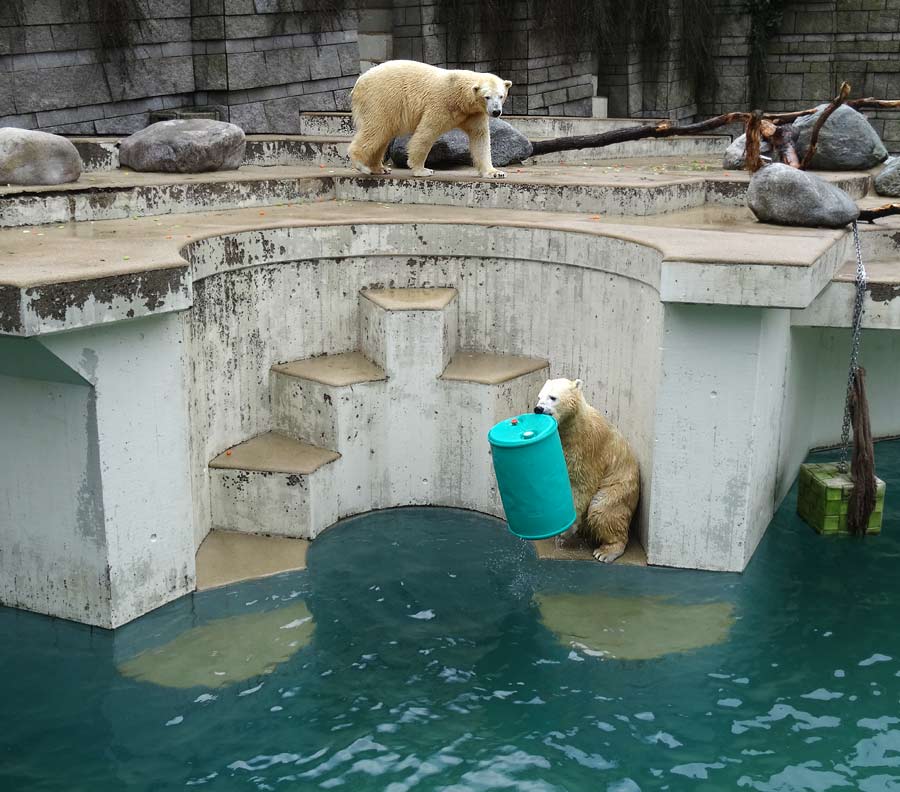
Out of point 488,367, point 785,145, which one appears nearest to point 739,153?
point 785,145

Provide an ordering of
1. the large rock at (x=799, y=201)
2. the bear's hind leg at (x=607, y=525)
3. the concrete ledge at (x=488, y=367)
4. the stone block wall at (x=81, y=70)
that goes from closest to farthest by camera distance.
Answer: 1. the bear's hind leg at (x=607, y=525)
2. the concrete ledge at (x=488, y=367)
3. the large rock at (x=799, y=201)
4. the stone block wall at (x=81, y=70)

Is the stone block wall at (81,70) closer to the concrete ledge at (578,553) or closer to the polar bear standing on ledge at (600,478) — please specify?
the polar bear standing on ledge at (600,478)

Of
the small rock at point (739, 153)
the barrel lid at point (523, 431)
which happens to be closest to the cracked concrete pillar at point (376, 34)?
the small rock at point (739, 153)

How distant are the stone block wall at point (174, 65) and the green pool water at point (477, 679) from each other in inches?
284

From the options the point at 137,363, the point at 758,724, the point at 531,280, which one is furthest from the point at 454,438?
the point at 758,724

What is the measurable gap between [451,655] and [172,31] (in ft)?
30.8

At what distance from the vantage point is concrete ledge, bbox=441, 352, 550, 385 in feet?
21.6

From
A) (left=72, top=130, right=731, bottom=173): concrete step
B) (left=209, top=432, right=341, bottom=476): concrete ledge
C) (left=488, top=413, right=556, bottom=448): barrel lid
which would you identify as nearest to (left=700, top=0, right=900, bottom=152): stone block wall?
(left=72, top=130, right=731, bottom=173): concrete step

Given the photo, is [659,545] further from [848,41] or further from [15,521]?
[848,41]

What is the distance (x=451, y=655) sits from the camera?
5.12 m

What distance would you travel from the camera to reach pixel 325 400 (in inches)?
255

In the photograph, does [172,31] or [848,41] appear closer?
[172,31]

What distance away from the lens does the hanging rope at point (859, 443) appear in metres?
6.25

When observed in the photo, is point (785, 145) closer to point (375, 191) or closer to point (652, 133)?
point (652, 133)
